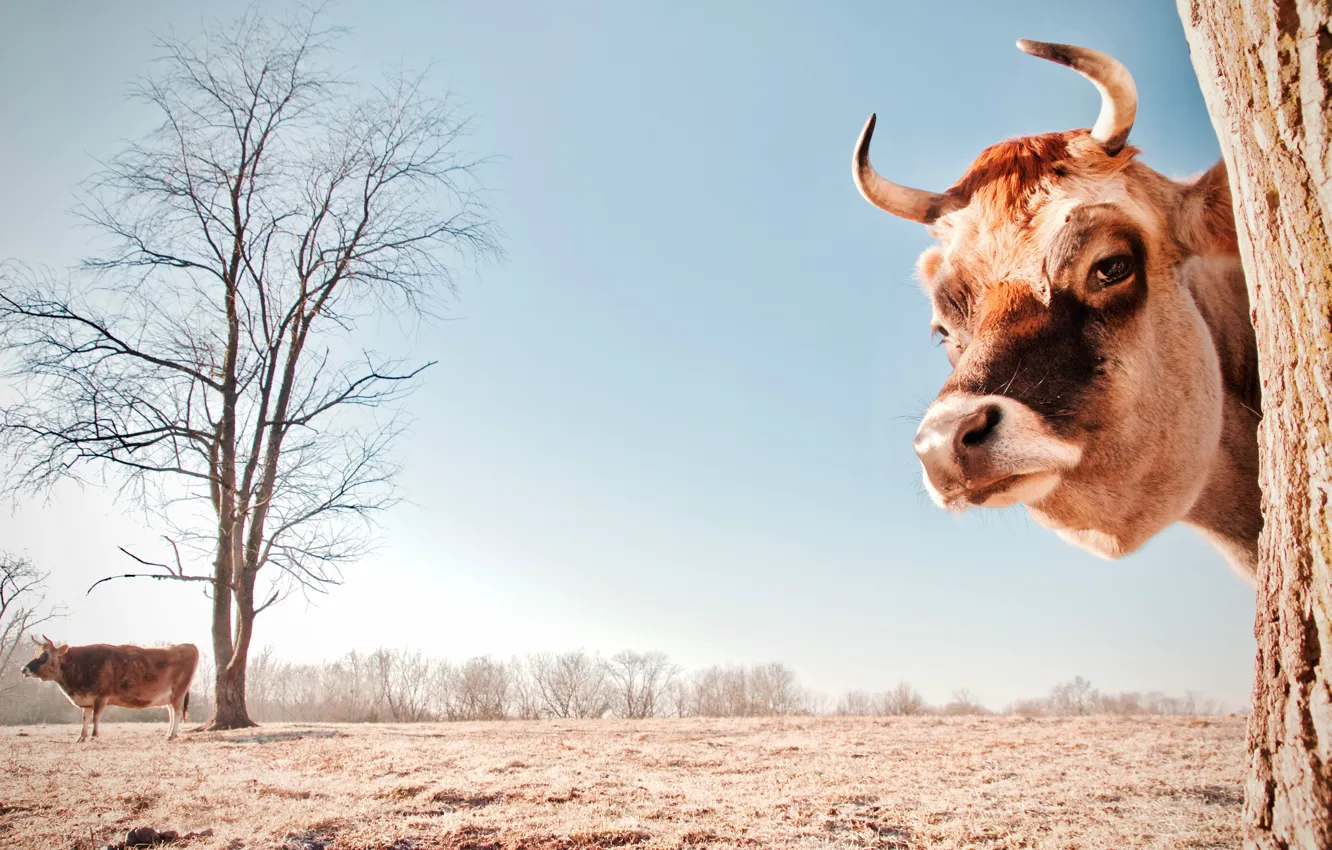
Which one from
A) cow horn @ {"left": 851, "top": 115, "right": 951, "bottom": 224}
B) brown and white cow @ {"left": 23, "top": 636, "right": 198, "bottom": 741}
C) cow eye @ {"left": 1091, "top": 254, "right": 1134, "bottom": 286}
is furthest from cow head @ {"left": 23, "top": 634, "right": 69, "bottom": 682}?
cow eye @ {"left": 1091, "top": 254, "right": 1134, "bottom": 286}

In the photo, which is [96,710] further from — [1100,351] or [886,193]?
[1100,351]

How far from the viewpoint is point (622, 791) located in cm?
479

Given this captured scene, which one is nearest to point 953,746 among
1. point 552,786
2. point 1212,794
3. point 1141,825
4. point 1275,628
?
point 1212,794

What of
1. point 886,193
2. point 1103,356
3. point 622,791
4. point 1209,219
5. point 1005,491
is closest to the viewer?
point 1005,491

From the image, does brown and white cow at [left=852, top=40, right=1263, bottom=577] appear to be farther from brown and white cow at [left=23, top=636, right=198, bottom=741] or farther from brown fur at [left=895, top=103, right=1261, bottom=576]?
brown and white cow at [left=23, top=636, right=198, bottom=741]

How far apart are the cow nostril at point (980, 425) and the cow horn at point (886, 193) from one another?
1.60 meters

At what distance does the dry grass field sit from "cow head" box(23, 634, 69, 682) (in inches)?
74.4

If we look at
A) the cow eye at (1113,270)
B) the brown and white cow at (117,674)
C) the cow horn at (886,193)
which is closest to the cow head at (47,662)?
the brown and white cow at (117,674)

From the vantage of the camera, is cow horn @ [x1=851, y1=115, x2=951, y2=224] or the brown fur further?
cow horn @ [x1=851, y1=115, x2=951, y2=224]

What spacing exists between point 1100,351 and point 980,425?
2.11ft

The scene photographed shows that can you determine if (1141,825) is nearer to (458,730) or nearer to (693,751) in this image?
(693,751)

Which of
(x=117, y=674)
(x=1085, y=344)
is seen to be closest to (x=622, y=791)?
(x=1085, y=344)

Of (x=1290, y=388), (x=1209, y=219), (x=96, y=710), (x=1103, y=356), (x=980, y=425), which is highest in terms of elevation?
(x=1209, y=219)

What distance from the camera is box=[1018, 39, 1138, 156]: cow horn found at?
2.64 m
